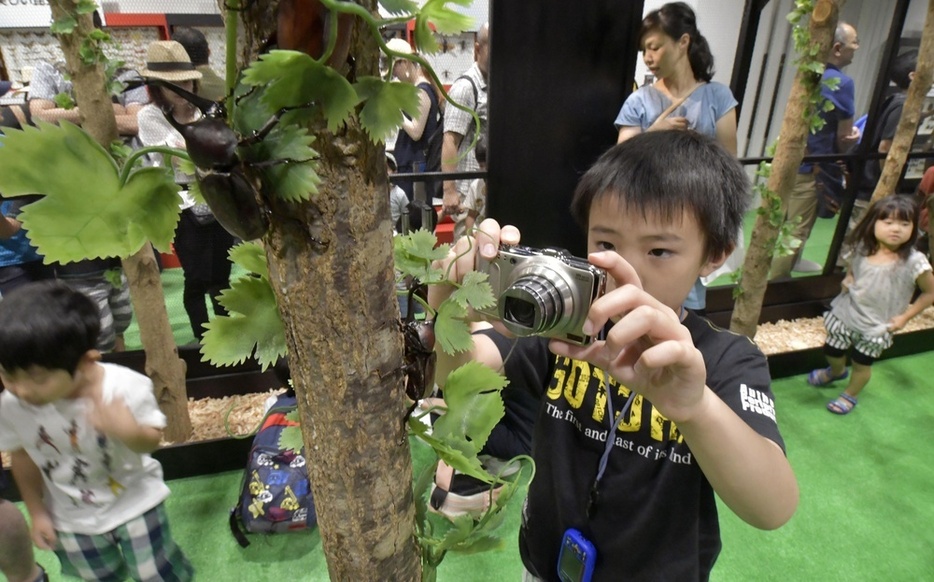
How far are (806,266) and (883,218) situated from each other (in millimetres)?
1315

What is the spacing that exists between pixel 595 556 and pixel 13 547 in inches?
52.0

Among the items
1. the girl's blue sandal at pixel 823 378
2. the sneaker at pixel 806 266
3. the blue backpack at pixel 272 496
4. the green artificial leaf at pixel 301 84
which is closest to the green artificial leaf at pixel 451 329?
the green artificial leaf at pixel 301 84

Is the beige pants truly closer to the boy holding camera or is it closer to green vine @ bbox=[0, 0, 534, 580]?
the boy holding camera

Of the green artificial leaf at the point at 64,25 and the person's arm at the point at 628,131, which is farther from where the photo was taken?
the person's arm at the point at 628,131

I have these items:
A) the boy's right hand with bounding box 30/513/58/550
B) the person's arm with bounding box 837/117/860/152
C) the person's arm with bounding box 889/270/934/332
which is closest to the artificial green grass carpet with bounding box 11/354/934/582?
the person's arm with bounding box 889/270/934/332

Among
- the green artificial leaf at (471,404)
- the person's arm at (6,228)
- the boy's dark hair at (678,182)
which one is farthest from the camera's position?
the person's arm at (6,228)

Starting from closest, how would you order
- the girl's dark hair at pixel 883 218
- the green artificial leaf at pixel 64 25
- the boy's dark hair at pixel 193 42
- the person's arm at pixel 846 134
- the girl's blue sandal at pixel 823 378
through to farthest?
1. the green artificial leaf at pixel 64 25
2. the boy's dark hair at pixel 193 42
3. the girl's dark hair at pixel 883 218
4. the girl's blue sandal at pixel 823 378
5. the person's arm at pixel 846 134

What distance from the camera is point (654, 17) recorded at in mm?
1808

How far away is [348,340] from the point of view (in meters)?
0.43

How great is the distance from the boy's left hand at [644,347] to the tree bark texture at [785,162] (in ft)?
5.41

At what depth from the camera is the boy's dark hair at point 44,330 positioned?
1024 millimetres

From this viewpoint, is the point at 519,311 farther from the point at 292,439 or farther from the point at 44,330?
the point at 44,330

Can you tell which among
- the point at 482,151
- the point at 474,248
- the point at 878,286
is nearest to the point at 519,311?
the point at 474,248

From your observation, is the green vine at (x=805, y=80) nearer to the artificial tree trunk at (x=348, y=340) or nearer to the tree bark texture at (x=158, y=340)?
the artificial tree trunk at (x=348, y=340)
